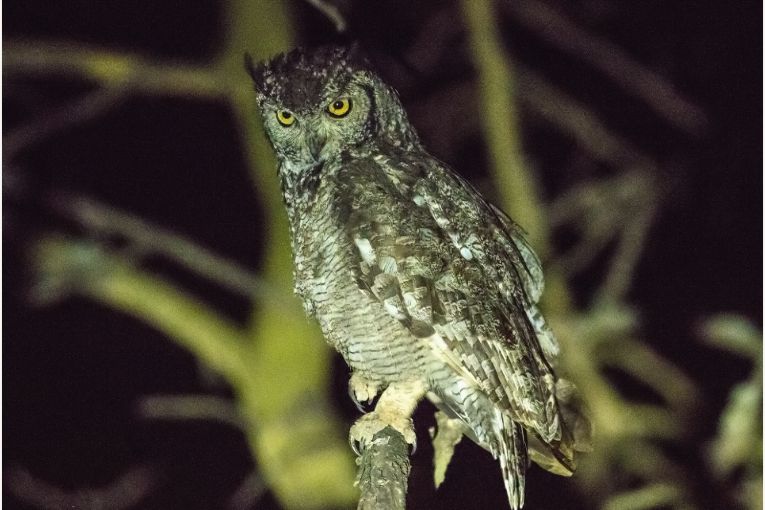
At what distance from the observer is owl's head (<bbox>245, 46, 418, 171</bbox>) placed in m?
2.50

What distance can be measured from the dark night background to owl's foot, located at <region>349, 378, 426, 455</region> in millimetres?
165

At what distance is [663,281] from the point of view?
8039 millimetres

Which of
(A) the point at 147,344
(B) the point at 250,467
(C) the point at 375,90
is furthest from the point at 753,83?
(A) the point at 147,344

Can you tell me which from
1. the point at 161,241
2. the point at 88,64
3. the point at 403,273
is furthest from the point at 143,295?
the point at 403,273

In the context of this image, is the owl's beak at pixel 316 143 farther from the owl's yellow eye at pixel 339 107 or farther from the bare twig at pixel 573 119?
the bare twig at pixel 573 119

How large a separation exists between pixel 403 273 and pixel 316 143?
1.50ft

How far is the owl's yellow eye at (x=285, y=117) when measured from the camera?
2529 mm

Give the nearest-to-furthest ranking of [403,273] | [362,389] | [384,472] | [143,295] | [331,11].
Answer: [384,472], [331,11], [403,273], [362,389], [143,295]

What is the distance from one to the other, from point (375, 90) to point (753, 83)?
3612 mm

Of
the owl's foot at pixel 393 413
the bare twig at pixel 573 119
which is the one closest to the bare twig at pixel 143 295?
the bare twig at pixel 573 119

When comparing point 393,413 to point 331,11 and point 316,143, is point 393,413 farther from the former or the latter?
point 331,11

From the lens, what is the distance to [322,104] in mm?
2508

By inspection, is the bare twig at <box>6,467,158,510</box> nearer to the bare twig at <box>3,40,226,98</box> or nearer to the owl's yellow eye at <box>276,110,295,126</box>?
the owl's yellow eye at <box>276,110,295,126</box>

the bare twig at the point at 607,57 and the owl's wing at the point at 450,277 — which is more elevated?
the bare twig at the point at 607,57
